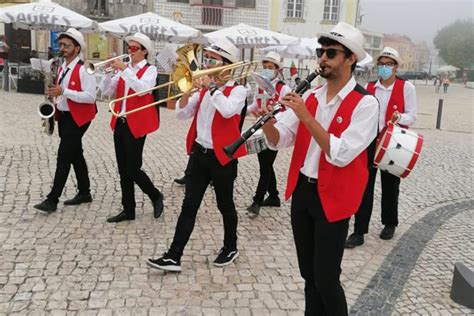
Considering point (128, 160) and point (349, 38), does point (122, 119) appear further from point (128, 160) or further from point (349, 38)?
point (349, 38)

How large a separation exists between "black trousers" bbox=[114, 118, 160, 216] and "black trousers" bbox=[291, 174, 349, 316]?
270 centimetres

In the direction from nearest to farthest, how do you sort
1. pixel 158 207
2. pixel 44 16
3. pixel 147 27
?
1. pixel 158 207
2. pixel 44 16
3. pixel 147 27

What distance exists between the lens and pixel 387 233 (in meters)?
5.52

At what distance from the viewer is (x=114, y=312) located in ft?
11.8

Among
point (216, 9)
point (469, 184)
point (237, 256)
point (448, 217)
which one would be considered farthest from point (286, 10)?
point (237, 256)

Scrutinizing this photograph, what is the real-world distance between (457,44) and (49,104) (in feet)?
271

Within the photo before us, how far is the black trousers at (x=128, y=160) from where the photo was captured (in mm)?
5207

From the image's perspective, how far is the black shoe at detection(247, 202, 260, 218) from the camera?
6.11m

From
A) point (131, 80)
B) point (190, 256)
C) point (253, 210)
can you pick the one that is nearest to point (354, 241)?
point (253, 210)

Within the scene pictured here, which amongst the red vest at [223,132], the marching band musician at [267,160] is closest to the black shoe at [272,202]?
Result: the marching band musician at [267,160]

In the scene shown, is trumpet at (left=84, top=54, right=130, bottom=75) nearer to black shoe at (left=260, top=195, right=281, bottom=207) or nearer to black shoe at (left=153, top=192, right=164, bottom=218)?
black shoe at (left=153, top=192, right=164, bottom=218)

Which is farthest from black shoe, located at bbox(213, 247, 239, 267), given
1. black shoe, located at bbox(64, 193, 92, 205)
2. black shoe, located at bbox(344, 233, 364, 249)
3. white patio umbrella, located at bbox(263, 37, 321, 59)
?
white patio umbrella, located at bbox(263, 37, 321, 59)

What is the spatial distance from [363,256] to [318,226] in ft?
7.82

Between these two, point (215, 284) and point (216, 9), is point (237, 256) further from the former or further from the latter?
point (216, 9)
